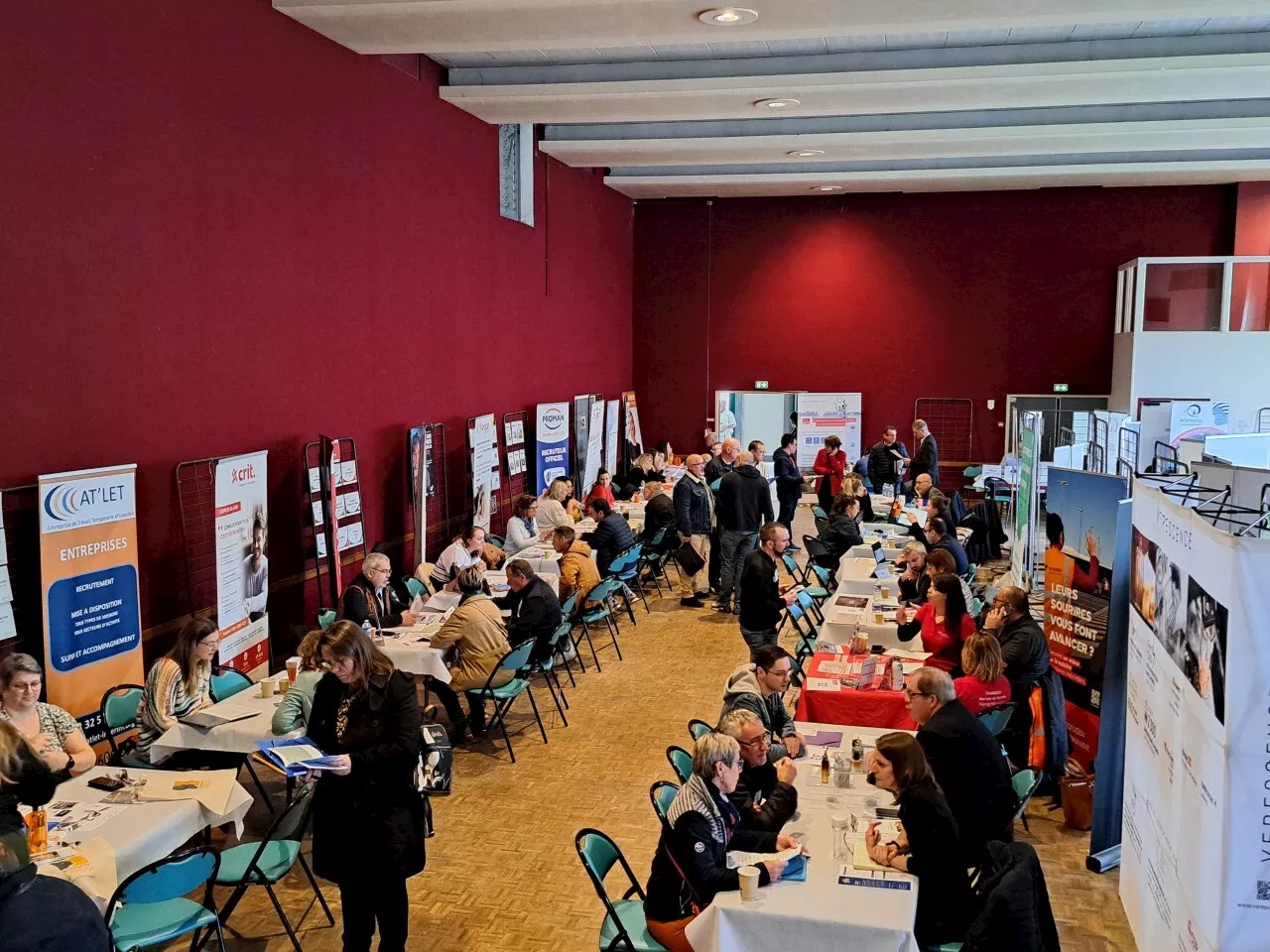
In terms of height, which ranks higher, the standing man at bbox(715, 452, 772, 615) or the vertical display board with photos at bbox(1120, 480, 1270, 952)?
the vertical display board with photos at bbox(1120, 480, 1270, 952)

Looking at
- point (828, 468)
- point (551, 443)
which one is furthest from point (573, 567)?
point (828, 468)

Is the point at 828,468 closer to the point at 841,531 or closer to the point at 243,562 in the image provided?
the point at 841,531

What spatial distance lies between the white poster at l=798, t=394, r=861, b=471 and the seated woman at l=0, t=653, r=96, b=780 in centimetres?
1355

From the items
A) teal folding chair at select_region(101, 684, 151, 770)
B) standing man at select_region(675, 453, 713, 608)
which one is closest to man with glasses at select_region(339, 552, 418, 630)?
teal folding chair at select_region(101, 684, 151, 770)

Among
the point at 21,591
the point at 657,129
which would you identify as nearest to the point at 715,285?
the point at 657,129

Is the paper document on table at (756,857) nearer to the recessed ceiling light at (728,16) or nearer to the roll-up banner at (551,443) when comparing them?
the recessed ceiling light at (728,16)

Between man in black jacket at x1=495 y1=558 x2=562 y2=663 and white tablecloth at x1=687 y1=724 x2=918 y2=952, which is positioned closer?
white tablecloth at x1=687 y1=724 x2=918 y2=952

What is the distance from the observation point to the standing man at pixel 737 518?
10617mm

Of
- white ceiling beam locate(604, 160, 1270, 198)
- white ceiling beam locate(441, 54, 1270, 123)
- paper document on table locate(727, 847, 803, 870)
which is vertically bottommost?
paper document on table locate(727, 847, 803, 870)

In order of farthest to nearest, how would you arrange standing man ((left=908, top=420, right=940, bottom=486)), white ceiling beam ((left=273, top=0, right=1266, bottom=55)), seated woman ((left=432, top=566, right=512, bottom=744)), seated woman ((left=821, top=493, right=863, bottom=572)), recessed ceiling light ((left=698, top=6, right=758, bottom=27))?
standing man ((left=908, top=420, right=940, bottom=486)) → seated woman ((left=821, top=493, right=863, bottom=572)) → recessed ceiling light ((left=698, top=6, right=758, bottom=27)) → white ceiling beam ((left=273, top=0, right=1266, bottom=55)) → seated woman ((left=432, top=566, right=512, bottom=744))

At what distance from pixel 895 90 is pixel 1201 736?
8.21m

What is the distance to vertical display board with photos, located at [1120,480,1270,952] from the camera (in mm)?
2475

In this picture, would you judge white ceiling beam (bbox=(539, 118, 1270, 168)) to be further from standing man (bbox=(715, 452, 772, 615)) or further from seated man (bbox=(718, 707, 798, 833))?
seated man (bbox=(718, 707, 798, 833))

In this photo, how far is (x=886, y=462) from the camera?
14.2m
